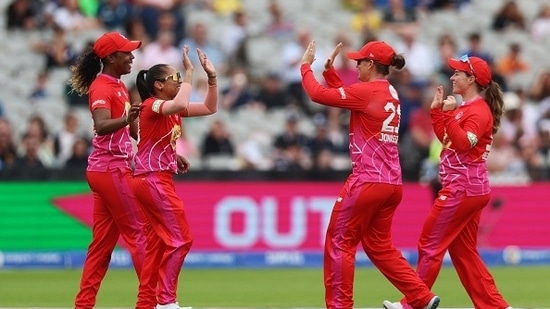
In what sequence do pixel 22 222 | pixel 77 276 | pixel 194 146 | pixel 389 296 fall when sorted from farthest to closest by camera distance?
pixel 194 146
pixel 22 222
pixel 77 276
pixel 389 296

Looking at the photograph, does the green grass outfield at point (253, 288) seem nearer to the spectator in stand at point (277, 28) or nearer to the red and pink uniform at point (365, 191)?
the red and pink uniform at point (365, 191)

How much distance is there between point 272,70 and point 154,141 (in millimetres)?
10979

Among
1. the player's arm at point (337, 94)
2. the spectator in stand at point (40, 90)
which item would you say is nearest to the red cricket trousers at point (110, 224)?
the player's arm at point (337, 94)

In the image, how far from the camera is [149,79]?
11344mm

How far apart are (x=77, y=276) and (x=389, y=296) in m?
4.49

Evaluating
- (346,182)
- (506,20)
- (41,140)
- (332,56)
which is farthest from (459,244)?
(506,20)

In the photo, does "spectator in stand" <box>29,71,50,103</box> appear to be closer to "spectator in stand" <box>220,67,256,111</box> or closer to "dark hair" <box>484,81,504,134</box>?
"spectator in stand" <box>220,67,256,111</box>

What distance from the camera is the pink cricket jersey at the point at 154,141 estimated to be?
11094 millimetres

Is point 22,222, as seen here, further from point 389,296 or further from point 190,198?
point 389,296

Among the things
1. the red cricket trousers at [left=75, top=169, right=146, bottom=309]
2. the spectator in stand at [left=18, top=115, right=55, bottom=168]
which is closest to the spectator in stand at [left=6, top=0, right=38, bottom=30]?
the spectator in stand at [left=18, top=115, right=55, bottom=168]

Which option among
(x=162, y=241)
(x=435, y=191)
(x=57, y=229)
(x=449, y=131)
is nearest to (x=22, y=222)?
(x=57, y=229)

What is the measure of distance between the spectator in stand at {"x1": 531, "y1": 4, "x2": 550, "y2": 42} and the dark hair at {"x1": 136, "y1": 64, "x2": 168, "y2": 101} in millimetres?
13586

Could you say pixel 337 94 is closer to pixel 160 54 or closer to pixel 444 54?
pixel 160 54

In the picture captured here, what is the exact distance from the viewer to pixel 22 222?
59.8 feet
